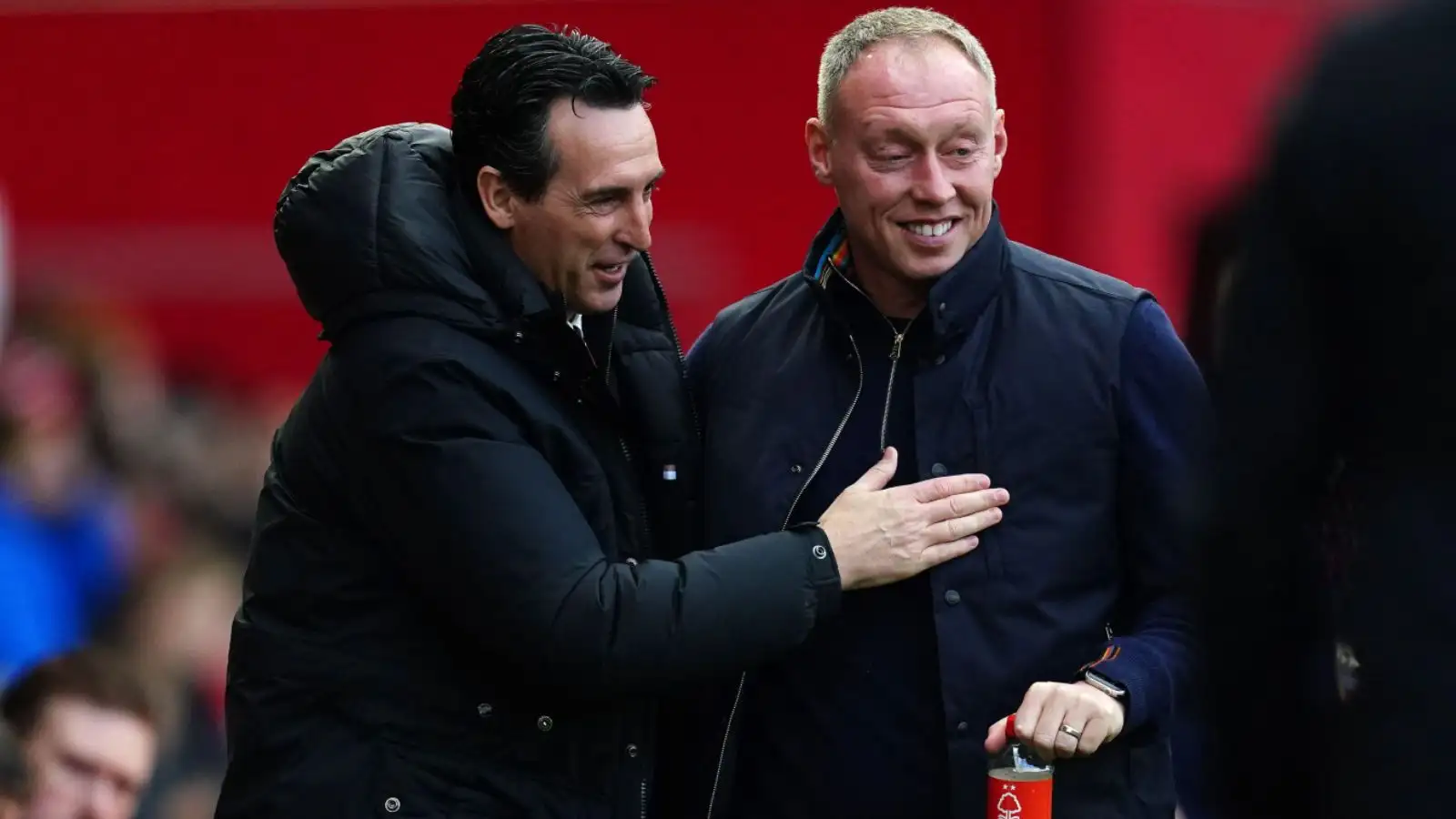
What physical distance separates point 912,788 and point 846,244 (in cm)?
77

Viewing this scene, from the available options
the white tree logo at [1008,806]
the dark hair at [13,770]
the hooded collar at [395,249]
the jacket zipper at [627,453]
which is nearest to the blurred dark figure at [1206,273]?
the jacket zipper at [627,453]

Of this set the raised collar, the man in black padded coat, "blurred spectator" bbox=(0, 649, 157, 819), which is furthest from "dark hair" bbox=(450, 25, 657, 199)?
"blurred spectator" bbox=(0, 649, 157, 819)

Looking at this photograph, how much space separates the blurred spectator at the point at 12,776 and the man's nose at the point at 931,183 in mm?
2039

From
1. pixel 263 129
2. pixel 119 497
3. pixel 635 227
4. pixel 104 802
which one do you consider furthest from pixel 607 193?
pixel 119 497

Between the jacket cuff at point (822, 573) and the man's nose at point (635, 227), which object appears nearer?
the jacket cuff at point (822, 573)

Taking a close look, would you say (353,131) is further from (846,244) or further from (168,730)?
(846,244)

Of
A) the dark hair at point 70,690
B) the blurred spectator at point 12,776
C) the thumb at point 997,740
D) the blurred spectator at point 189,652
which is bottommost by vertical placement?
the blurred spectator at point 189,652

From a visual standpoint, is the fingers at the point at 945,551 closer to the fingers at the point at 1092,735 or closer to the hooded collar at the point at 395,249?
the fingers at the point at 1092,735

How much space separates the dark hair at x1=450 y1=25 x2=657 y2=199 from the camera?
8.52 ft

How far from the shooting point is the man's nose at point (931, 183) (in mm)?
2688

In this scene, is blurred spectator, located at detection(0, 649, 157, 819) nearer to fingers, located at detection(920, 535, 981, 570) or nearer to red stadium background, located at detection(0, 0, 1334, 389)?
red stadium background, located at detection(0, 0, 1334, 389)

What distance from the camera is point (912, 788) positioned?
2.65 m

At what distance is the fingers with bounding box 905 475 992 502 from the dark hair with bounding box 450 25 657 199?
632mm

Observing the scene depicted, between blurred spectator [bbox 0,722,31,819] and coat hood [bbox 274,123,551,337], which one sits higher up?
coat hood [bbox 274,123,551,337]
